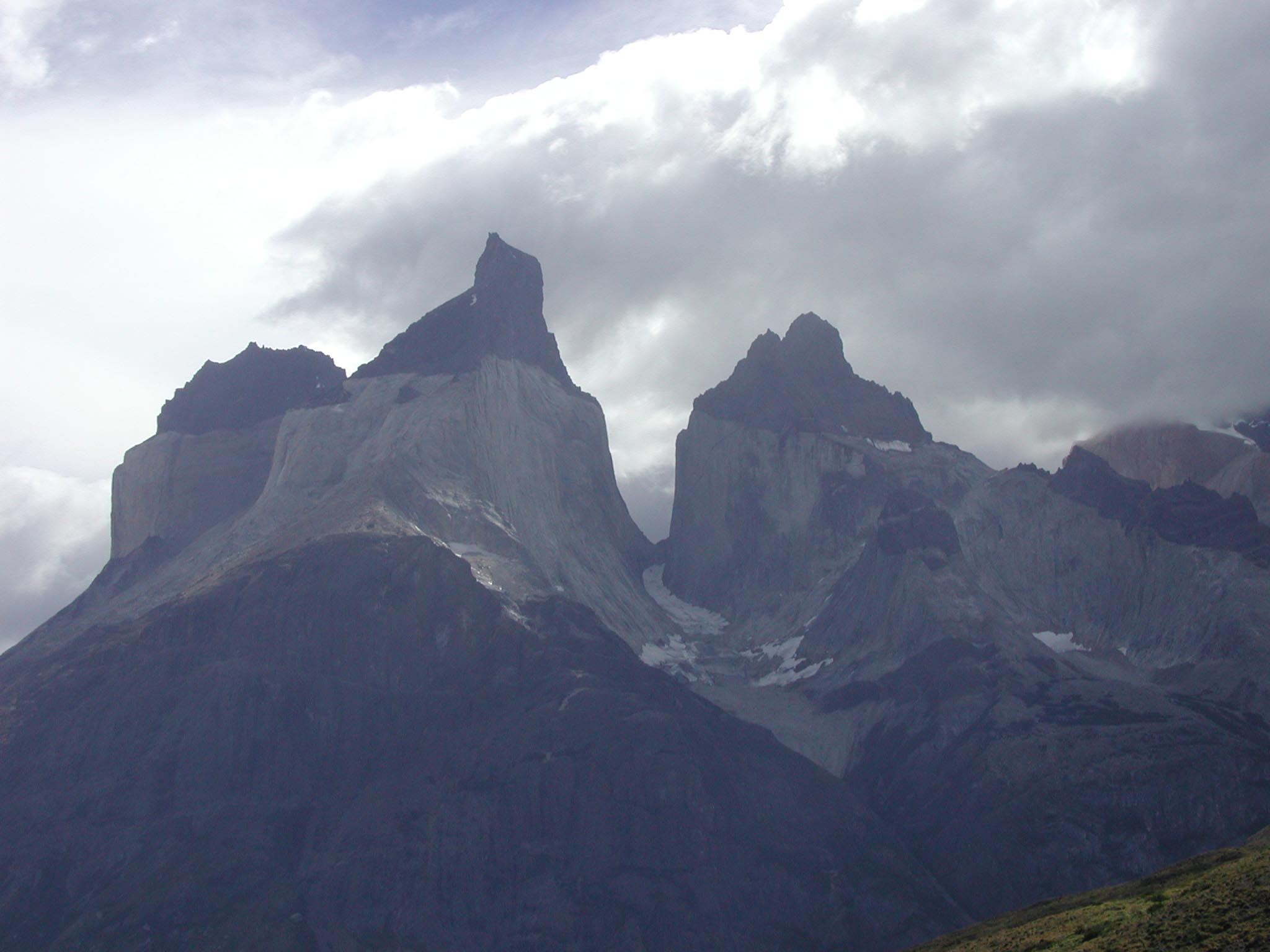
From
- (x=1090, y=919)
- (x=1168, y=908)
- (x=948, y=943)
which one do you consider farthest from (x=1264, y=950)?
(x=948, y=943)

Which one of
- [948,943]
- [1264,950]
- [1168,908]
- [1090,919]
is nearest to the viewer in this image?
[1264,950]

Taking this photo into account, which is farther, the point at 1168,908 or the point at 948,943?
the point at 948,943

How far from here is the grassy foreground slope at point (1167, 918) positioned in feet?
285

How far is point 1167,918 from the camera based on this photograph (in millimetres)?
93062

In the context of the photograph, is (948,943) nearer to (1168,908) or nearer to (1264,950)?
(1168,908)

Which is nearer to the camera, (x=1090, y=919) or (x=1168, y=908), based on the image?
(x=1168, y=908)

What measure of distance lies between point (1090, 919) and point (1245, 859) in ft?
40.2

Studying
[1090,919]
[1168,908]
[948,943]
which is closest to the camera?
[1168,908]

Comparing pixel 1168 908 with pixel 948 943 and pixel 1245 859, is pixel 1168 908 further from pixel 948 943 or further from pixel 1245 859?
pixel 948 943

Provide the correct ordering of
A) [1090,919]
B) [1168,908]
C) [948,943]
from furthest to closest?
[948,943], [1090,919], [1168,908]

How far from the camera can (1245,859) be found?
354 ft

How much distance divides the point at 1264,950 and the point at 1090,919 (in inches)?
936

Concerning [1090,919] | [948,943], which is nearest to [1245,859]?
[1090,919]

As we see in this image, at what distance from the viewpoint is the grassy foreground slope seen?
285 feet
